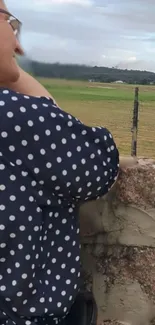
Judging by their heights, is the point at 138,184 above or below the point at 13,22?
below

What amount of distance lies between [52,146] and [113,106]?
819 mm

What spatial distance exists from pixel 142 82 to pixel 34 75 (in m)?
0.50

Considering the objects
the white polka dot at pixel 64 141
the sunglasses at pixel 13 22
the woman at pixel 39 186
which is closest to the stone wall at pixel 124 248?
the woman at pixel 39 186

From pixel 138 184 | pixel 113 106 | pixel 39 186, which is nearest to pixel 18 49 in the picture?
pixel 39 186

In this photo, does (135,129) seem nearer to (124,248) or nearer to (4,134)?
(124,248)

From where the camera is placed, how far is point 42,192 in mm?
1845

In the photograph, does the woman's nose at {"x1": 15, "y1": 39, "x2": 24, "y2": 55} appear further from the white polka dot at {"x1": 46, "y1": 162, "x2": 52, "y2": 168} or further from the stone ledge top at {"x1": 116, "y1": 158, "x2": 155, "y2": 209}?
the stone ledge top at {"x1": 116, "y1": 158, "x2": 155, "y2": 209}

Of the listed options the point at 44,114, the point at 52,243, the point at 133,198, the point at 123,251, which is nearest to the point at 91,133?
the point at 44,114

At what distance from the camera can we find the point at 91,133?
1.90m

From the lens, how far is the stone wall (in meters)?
2.30

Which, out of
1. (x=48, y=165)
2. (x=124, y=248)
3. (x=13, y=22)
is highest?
(x=13, y=22)

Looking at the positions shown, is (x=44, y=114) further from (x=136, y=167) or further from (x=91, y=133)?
(x=136, y=167)

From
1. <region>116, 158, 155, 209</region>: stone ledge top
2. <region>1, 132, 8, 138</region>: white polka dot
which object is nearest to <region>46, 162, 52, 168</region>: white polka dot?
<region>1, 132, 8, 138</region>: white polka dot

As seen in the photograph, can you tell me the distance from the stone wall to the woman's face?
541 mm
